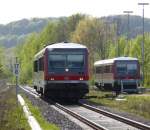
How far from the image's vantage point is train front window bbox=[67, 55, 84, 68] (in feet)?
107

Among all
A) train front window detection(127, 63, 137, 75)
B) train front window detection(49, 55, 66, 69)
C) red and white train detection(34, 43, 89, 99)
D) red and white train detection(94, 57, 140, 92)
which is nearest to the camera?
red and white train detection(34, 43, 89, 99)

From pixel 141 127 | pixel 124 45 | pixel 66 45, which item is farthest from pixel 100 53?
pixel 141 127

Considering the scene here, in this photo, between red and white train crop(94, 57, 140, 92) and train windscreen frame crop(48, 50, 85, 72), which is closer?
train windscreen frame crop(48, 50, 85, 72)

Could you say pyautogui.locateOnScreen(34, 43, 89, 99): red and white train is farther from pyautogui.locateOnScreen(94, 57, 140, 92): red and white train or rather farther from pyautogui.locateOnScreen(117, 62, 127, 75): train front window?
pyautogui.locateOnScreen(117, 62, 127, 75): train front window

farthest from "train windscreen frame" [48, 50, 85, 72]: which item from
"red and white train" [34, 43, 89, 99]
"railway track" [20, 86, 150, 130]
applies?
"railway track" [20, 86, 150, 130]

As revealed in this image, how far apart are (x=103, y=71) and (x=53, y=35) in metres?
48.3

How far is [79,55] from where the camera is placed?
3291 centimetres

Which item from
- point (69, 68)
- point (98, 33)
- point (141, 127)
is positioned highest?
point (98, 33)

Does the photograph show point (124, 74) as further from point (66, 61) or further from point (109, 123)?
point (109, 123)

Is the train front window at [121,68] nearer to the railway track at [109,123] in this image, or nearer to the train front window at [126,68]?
the train front window at [126,68]

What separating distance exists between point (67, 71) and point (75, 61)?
2.57 feet

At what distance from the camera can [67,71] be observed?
3275 cm

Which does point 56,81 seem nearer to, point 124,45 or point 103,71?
point 103,71

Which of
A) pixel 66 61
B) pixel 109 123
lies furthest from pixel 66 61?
pixel 109 123
